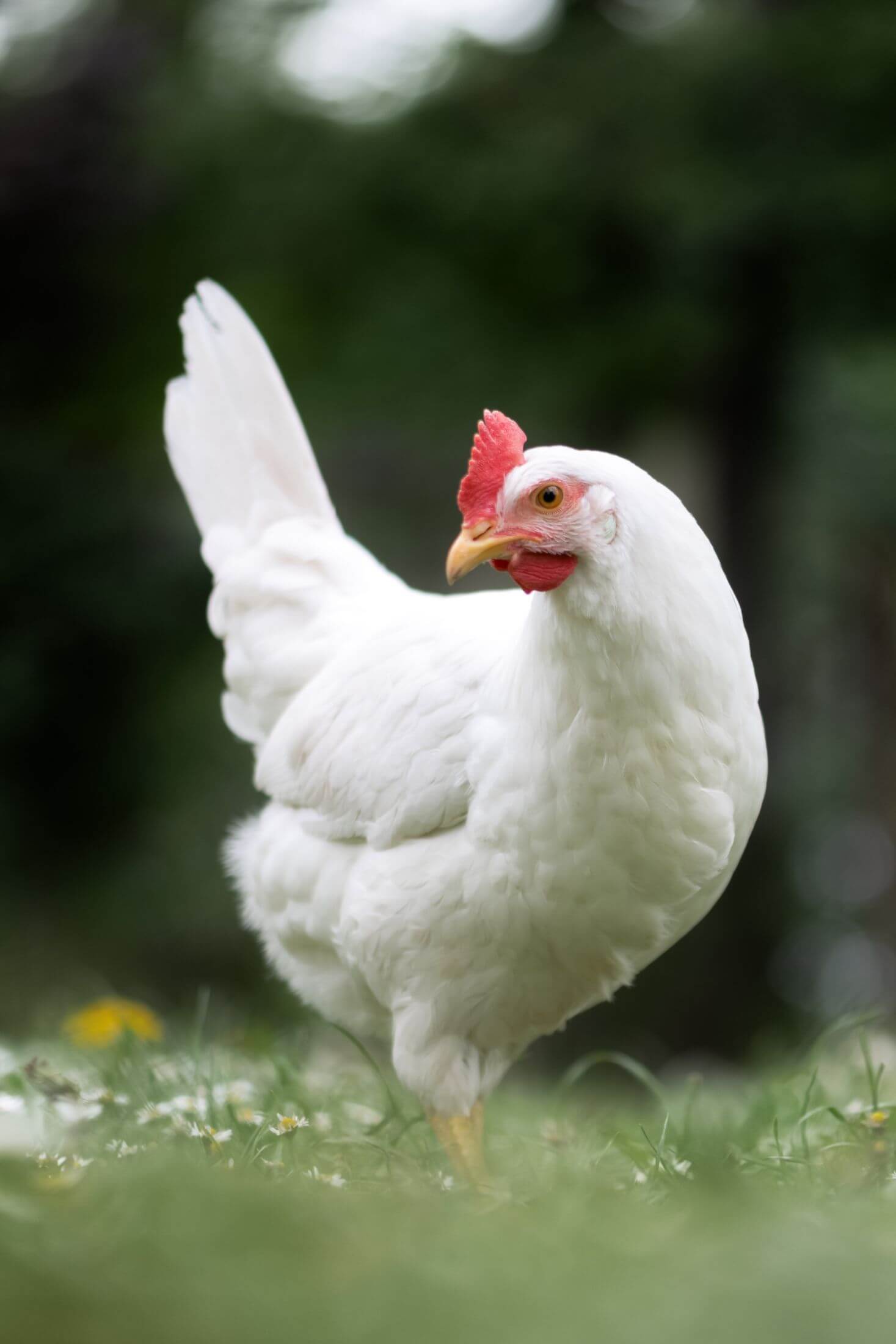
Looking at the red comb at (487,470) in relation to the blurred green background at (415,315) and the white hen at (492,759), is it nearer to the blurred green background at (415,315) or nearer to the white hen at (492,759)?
the white hen at (492,759)

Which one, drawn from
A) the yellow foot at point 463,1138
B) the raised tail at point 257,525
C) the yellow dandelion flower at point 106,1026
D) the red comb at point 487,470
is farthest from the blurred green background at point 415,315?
the red comb at point 487,470

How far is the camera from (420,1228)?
1.47 meters

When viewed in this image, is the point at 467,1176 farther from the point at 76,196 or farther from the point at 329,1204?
the point at 76,196

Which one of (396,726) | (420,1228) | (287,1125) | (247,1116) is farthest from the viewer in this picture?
(396,726)

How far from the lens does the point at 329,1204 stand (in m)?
1.52

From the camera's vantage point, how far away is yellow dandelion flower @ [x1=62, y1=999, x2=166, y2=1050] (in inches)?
134

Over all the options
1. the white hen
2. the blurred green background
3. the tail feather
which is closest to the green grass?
the white hen

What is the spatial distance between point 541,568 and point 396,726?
71 centimetres

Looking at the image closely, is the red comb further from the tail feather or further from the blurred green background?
the blurred green background

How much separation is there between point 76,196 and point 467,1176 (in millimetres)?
4839

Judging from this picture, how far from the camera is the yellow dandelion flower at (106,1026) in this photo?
3396mm

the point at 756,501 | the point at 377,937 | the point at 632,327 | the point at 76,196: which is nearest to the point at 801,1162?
the point at 377,937

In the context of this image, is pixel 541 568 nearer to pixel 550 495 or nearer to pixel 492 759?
pixel 550 495

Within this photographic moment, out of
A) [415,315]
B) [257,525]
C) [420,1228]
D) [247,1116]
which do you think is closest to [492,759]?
[247,1116]
